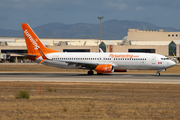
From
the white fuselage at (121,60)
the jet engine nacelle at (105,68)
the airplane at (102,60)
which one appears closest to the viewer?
the jet engine nacelle at (105,68)

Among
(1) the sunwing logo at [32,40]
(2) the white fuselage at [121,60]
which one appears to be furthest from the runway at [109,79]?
(1) the sunwing logo at [32,40]

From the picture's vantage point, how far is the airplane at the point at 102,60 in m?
47.7

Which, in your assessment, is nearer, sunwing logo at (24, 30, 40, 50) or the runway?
the runway

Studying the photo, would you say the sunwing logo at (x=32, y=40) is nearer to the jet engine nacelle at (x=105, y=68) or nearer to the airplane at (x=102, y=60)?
the airplane at (x=102, y=60)

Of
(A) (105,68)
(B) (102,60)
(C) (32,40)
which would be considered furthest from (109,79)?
(C) (32,40)

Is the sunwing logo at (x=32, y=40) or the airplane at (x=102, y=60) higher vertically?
the sunwing logo at (x=32, y=40)

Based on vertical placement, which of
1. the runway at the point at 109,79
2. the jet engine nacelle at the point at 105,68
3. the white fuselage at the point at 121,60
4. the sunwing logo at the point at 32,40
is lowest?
the runway at the point at 109,79

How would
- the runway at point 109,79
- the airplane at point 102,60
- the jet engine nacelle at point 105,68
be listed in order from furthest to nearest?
the airplane at point 102,60 < the jet engine nacelle at point 105,68 < the runway at point 109,79

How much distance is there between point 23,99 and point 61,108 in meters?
5.16

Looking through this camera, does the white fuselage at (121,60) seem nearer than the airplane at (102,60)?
No

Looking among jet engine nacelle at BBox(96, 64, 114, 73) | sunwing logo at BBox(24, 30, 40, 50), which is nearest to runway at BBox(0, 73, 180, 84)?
jet engine nacelle at BBox(96, 64, 114, 73)

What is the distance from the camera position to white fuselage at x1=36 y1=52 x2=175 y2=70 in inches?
1887

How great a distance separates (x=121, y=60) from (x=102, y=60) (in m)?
3.42

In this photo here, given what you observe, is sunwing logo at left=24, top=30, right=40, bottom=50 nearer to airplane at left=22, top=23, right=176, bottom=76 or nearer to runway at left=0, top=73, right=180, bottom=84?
airplane at left=22, top=23, right=176, bottom=76
